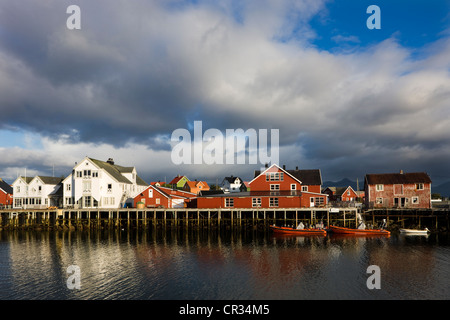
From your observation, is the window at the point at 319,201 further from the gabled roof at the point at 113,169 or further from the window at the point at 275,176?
the gabled roof at the point at 113,169

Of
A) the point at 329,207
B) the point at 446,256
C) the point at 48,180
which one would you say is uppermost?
the point at 48,180

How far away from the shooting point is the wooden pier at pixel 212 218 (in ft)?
165

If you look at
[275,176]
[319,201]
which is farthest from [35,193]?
[319,201]

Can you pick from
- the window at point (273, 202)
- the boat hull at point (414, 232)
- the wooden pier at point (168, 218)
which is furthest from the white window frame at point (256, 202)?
the boat hull at point (414, 232)

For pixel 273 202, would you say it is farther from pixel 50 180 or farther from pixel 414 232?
pixel 50 180

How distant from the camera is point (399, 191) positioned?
56.1 meters

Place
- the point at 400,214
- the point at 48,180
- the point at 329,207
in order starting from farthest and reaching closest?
the point at 48,180 < the point at 400,214 < the point at 329,207

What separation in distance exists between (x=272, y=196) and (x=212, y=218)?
11353 mm

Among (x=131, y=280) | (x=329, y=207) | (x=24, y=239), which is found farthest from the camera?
(x=329, y=207)
